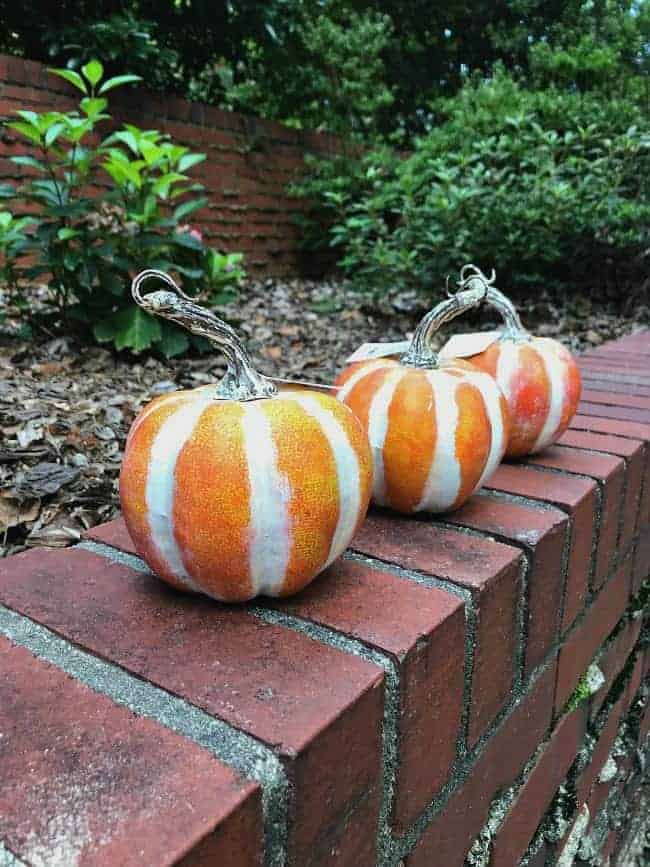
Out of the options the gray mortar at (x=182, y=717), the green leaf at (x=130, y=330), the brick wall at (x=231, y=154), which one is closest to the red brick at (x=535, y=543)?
the gray mortar at (x=182, y=717)

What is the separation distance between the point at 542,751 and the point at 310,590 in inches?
20.8

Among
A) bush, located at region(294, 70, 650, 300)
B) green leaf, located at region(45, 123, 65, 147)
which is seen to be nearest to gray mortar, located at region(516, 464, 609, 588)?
green leaf, located at region(45, 123, 65, 147)

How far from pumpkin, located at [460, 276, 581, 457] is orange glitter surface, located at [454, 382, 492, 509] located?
20 cm

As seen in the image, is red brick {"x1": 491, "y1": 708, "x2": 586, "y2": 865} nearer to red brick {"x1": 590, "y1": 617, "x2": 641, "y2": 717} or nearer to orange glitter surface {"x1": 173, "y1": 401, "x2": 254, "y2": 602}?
red brick {"x1": 590, "y1": 617, "x2": 641, "y2": 717}

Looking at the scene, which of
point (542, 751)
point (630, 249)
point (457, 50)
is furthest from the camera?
point (457, 50)

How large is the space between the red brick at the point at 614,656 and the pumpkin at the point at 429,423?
578mm

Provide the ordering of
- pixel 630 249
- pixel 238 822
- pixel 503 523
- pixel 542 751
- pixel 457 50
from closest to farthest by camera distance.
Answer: pixel 238 822 → pixel 503 523 → pixel 542 751 → pixel 630 249 → pixel 457 50

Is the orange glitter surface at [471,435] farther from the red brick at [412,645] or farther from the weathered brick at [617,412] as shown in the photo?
the weathered brick at [617,412]

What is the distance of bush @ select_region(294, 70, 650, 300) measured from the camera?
3.61 metres

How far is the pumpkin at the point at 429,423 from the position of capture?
826mm

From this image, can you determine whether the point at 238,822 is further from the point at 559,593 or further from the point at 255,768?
the point at 559,593

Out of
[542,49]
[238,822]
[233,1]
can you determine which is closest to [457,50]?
[542,49]

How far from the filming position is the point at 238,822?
18.5 inches

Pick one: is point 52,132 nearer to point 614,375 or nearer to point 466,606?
point 614,375
